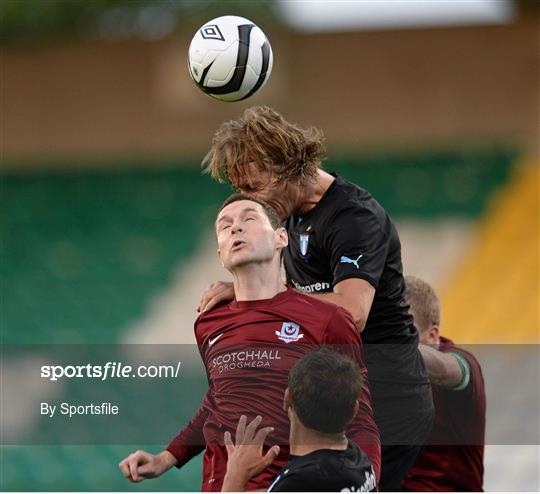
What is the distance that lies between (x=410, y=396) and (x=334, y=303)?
0.81m

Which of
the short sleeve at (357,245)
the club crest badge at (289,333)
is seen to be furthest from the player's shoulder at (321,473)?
the short sleeve at (357,245)

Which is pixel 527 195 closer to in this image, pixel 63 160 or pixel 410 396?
pixel 63 160

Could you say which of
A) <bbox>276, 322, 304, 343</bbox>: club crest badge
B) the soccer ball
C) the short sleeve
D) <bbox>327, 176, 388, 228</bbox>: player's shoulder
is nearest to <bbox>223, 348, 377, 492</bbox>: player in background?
<bbox>276, 322, 304, 343</bbox>: club crest badge

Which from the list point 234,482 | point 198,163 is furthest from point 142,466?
point 198,163

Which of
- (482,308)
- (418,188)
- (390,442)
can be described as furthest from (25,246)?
(390,442)

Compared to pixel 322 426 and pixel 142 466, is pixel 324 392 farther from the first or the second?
pixel 142 466

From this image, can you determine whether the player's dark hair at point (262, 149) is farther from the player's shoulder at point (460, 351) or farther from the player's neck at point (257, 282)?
the player's shoulder at point (460, 351)

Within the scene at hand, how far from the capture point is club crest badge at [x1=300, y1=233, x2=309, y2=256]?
3936mm

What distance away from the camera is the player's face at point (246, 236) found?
3.23 metres

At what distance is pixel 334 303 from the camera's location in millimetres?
3475

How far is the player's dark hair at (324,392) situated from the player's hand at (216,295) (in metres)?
0.62

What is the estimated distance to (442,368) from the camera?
431cm

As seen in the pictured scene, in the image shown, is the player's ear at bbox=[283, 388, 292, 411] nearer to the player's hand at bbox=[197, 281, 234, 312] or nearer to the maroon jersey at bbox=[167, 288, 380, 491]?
the maroon jersey at bbox=[167, 288, 380, 491]

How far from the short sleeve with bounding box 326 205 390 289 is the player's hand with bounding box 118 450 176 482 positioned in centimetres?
91
